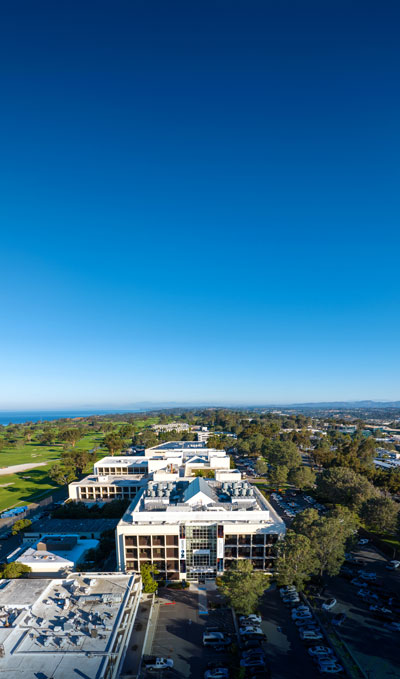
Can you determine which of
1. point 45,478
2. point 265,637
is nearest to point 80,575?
point 265,637

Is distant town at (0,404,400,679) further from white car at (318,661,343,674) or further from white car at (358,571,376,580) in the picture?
white car at (358,571,376,580)

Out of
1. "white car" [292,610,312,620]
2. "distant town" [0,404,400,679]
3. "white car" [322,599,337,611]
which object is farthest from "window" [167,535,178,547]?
"white car" [322,599,337,611]

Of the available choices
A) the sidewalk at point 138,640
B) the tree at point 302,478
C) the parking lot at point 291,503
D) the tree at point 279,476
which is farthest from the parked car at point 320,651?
the tree at point 279,476

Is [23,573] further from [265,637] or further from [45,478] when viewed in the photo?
[45,478]

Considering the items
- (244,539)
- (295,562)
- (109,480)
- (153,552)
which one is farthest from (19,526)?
(295,562)

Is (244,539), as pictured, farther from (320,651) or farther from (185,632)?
(320,651)

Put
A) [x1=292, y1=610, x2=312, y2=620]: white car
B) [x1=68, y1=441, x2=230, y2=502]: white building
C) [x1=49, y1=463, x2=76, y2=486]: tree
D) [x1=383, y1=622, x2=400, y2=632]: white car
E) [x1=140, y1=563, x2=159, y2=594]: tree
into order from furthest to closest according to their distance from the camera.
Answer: [x1=49, y1=463, x2=76, y2=486]: tree < [x1=68, y1=441, x2=230, y2=502]: white building < [x1=140, y1=563, x2=159, y2=594]: tree < [x1=292, y1=610, x2=312, y2=620]: white car < [x1=383, y1=622, x2=400, y2=632]: white car
